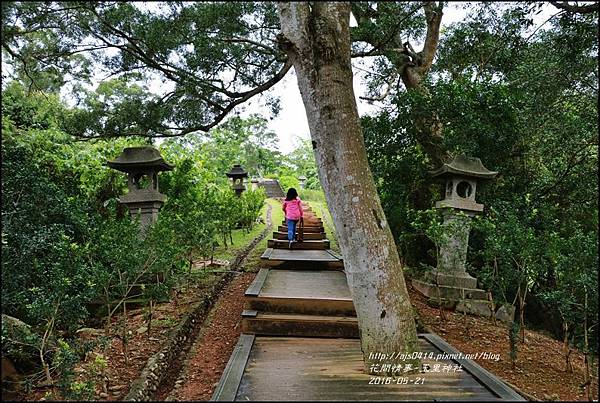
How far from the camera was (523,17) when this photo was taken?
16.9ft

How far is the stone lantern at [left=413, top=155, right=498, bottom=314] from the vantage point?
21.5 ft

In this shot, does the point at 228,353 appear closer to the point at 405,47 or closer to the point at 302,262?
the point at 302,262

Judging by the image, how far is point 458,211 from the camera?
6.71m

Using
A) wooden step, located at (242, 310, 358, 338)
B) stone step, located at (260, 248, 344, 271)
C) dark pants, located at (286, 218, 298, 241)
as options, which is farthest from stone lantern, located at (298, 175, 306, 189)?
wooden step, located at (242, 310, 358, 338)

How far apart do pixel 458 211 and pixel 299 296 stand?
3.08 metres

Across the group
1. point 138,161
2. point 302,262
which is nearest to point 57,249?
point 138,161

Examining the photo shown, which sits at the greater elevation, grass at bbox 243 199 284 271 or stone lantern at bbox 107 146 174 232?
stone lantern at bbox 107 146 174 232

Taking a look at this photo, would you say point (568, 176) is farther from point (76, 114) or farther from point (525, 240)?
point (76, 114)

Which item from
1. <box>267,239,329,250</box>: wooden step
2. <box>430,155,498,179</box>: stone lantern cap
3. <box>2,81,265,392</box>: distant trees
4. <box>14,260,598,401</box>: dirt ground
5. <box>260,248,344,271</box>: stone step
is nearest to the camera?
<box>14,260,598,401</box>: dirt ground

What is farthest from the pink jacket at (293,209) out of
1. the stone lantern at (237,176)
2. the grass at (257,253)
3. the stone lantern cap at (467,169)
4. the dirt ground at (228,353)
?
the stone lantern at (237,176)

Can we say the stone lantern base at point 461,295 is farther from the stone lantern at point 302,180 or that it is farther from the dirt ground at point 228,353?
the stone lantern at point 302,180

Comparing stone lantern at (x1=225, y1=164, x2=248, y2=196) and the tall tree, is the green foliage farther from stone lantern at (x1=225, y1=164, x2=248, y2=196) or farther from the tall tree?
stone lantern at (x1=225, y1=164, x2=248, y2=196)

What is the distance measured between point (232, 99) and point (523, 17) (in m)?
4.85

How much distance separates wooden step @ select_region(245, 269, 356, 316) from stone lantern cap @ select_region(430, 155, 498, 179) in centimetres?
244
